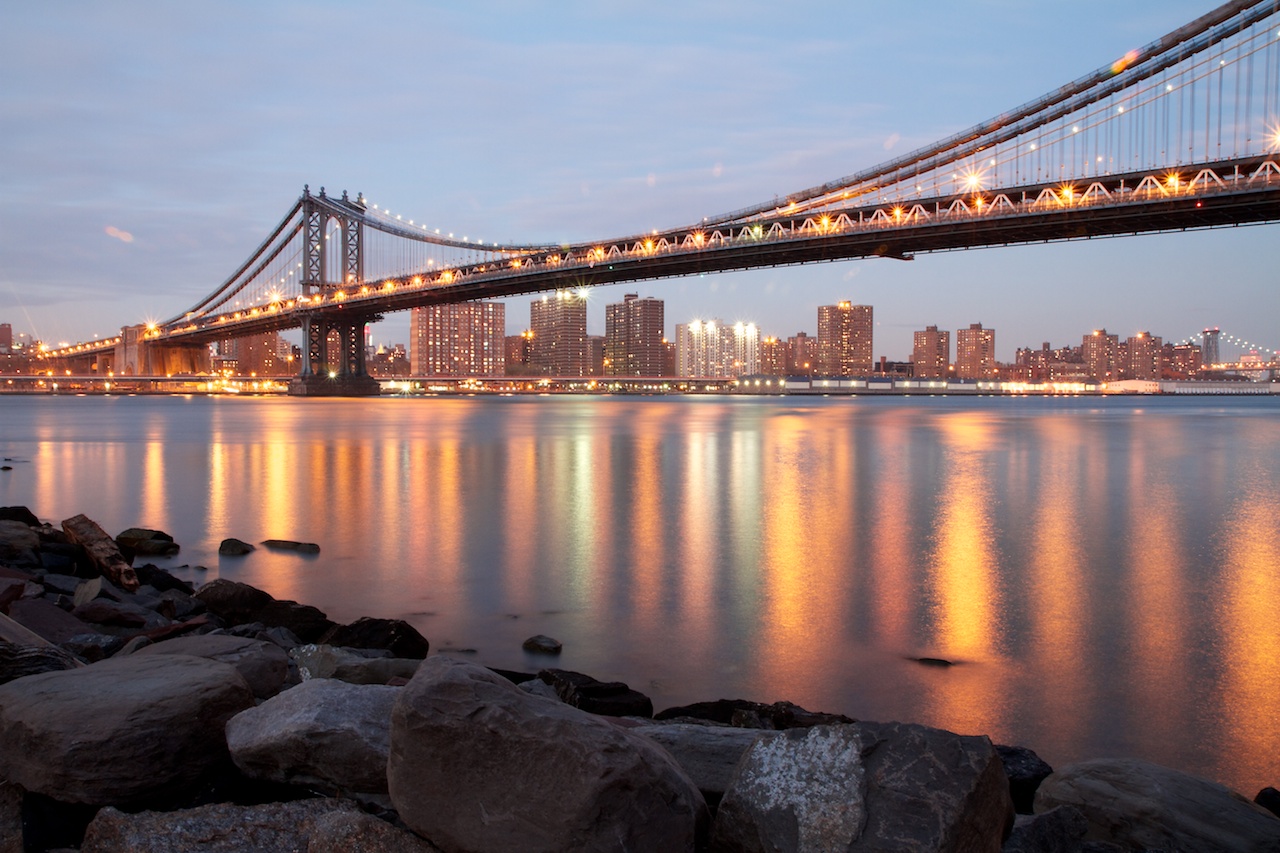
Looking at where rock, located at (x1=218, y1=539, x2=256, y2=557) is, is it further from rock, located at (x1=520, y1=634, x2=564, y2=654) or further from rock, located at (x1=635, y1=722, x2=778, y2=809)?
rock, located at (x1=635, y1=722, x2=778, y2=809)

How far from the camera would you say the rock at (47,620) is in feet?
16.0

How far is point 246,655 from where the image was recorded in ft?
12.7

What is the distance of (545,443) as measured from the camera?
1008 inches

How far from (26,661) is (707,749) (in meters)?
2.68

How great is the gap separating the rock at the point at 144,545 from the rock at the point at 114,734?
703 centimetres

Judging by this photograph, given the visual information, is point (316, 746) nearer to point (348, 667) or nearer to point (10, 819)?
point (10, 819)

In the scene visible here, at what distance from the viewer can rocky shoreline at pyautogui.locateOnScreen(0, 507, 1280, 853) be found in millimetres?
2412

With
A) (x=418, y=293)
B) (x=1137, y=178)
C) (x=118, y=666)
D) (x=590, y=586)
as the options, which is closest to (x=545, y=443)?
(x=590, y=586)

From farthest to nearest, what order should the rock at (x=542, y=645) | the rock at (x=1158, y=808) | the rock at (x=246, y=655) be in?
1. the rock at (x=542, y=645)
2. the rock at (x=246, y=655)
3. the rock at (x=1158, y=808)

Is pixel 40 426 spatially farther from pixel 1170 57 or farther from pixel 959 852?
pixel 1170 57

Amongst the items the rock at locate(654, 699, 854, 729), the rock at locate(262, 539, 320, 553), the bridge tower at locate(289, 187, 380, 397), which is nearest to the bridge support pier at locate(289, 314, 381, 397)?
the bridge tower at locate(289, 187, 380, 397)

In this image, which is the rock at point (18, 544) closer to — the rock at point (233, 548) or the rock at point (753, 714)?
the rock at point (233, 548)

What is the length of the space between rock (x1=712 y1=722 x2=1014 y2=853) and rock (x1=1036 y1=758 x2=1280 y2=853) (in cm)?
67

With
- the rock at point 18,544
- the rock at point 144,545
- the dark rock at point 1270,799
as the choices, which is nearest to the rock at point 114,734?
the dark rock at point 1270,799
